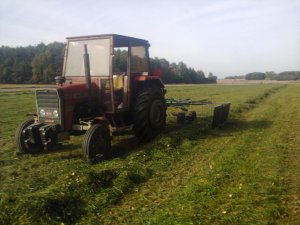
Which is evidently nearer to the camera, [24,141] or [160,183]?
[160,183]

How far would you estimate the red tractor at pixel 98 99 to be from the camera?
735 cm

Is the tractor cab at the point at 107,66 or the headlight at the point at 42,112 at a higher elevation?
the tractor cab at the point at 107,66

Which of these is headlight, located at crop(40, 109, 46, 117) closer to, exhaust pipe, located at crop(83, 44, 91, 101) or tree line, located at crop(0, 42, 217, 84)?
exhaust pipe, located at crop(83, 44, 91, 101)

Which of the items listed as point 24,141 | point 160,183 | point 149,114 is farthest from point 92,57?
point 160,183

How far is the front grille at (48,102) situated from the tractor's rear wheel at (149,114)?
2.11 m

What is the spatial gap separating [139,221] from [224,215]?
1.17 metres

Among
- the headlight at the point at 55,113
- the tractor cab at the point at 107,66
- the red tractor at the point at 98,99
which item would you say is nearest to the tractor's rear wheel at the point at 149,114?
the red tractor at the point at 98,99

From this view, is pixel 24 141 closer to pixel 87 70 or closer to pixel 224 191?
pixel 87 70

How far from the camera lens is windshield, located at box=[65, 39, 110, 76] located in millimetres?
8117

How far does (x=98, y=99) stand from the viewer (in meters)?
8.14

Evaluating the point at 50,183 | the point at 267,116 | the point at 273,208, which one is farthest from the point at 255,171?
the point at 267,116

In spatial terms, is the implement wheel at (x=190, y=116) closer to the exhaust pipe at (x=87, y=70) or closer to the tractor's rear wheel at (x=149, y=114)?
the tractor's rear wheel at (x=149, y=114)

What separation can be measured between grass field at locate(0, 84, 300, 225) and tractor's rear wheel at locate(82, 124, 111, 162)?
221 mm

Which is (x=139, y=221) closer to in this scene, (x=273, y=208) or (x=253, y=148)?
(x=273, y=208)
